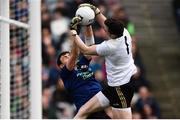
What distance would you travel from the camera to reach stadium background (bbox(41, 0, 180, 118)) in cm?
1373

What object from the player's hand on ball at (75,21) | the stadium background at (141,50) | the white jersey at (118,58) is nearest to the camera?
the player's hand on ball at (75,21)

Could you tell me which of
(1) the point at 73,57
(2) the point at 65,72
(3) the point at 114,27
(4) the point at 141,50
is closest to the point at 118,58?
(3) the point at 114,27

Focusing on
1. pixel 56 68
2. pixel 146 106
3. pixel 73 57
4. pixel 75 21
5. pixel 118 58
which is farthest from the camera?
pixel 56 68

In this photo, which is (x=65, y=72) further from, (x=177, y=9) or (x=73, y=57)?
(x=177, y=9)

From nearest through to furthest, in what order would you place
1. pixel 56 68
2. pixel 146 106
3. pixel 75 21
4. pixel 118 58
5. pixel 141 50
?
pixel 75 21
pixel 118 58
pixel 146 106
pixel 56 68
pixel 141 50

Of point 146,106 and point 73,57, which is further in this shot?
point 146,106

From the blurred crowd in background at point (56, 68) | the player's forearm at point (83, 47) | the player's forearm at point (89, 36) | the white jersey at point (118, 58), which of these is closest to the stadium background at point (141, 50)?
the blurred crowd in background at point (56, 68)

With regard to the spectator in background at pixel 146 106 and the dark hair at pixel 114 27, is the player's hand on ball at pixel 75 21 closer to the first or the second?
the dark hair at pixel 114 27

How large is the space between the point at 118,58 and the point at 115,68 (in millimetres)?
115

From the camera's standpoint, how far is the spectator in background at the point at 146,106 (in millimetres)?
13727

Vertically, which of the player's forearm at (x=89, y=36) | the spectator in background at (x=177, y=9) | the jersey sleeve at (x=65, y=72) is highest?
the spectator in background at (x=177, y=9)

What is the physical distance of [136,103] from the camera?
45.3 ft

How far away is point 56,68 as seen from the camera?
14.0m

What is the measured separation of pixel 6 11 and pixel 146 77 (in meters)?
5.48
